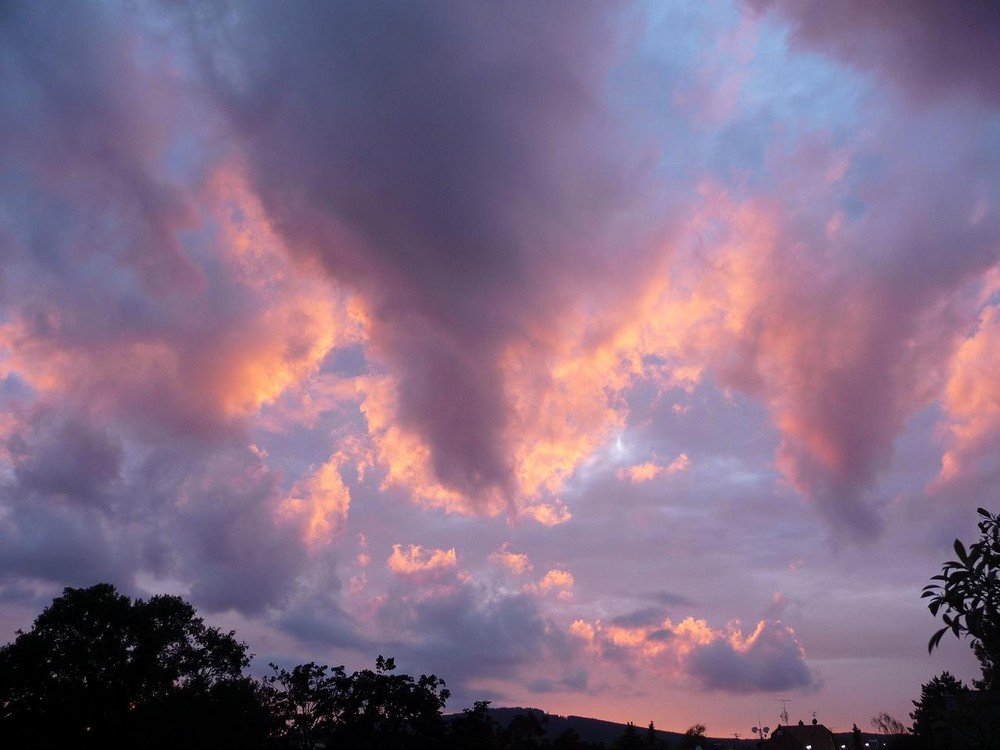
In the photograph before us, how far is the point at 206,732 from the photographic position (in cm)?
4153

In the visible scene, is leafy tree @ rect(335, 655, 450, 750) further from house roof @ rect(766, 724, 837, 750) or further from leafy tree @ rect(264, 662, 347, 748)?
house roof @ rect(766, 724, 837, 750)

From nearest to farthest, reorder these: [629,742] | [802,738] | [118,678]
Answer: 1. [118,678]
2. [629,742]
3. [802,738]

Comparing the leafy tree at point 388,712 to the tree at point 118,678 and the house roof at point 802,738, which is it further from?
the house roof at point 802,738

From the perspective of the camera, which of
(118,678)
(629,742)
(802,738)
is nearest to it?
(118,678)

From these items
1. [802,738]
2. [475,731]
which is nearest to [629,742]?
[475,731]

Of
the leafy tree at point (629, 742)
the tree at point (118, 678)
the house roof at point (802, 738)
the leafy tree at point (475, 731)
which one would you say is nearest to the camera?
the tree at point (118, 678)

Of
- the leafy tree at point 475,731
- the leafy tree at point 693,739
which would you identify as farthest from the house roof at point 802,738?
the leafy tree at point 475,731

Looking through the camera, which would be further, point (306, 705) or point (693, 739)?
point (693, 739)

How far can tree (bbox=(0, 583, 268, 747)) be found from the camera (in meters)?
40.7

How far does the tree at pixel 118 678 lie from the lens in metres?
40.7

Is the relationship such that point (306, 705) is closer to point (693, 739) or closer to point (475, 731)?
point (475, 731)

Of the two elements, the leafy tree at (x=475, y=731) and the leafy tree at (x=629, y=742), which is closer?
the leafy tree at (x=475, y=731)

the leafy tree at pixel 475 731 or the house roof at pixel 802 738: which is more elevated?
the house roof at pixel 802 738

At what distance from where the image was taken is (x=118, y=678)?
145ft
